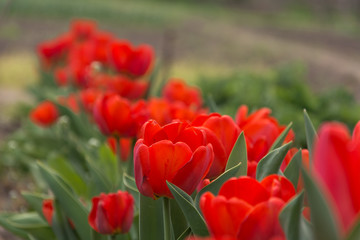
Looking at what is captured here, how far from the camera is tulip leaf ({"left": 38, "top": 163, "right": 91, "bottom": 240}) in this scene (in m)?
1.24

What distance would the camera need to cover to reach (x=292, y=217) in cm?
64

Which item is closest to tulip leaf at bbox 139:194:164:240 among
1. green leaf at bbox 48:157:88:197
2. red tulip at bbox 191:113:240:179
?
red tulip at bbox 191:113:240:179

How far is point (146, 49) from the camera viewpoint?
2.39m

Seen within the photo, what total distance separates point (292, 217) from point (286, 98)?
9.39 feet

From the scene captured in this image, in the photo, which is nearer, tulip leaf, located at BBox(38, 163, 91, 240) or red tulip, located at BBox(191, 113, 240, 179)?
red tulip, located at BBox(191, 113, 240, 179)

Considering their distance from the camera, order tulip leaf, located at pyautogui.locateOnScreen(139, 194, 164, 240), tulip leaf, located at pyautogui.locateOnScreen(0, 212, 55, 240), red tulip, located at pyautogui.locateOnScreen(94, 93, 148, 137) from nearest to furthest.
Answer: tulip leaf, located at pyautogui.locateOnScreen(139, 194, 164, 240) < tulip leaf, located at pyautogui.locateOnScreen(0, 212, 55, 240) < red tulip, located at pyautogui.locateOnScreen(94, 93, 148, 137)

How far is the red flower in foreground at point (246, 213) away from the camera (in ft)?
1.93

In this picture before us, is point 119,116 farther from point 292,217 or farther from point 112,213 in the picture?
point 292,217

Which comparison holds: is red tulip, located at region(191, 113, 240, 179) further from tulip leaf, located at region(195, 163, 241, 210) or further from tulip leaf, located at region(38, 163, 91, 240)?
tulip leaf, located at region(38, 163, 91, 240)

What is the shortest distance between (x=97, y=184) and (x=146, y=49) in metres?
1.01

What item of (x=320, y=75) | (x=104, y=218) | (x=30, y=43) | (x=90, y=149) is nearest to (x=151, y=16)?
(x=30, y=43)

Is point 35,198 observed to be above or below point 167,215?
below

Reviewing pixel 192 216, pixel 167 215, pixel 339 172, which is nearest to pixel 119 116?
pixel 167 215

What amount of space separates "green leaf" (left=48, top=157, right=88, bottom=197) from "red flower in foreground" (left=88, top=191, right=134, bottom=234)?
26.5 inches
